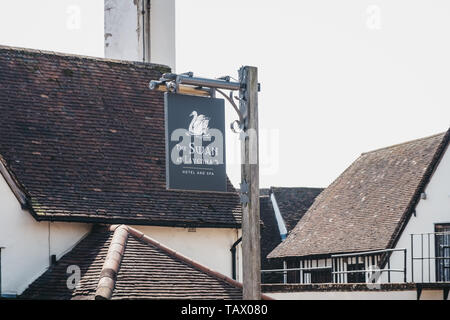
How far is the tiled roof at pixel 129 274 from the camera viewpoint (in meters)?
20.9

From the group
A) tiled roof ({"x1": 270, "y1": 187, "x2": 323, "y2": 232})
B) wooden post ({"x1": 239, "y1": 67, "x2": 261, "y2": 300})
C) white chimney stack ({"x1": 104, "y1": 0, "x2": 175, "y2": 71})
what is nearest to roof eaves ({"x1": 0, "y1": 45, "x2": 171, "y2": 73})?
white chimney stack ({"x1": 104, "y1": 0, "x2": 175, "y2": 71})

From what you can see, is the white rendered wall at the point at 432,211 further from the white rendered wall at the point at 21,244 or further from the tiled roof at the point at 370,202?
the white rendered wall at the point at 21,244

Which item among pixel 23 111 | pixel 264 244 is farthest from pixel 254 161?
pixel 264 244

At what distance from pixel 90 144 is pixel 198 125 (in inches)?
274

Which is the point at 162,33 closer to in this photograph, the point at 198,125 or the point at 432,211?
the point at 198,125

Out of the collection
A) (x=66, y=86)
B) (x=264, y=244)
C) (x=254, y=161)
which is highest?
(x=66, y=86)

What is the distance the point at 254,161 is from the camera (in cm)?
1589

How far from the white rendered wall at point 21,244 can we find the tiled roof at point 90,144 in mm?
383

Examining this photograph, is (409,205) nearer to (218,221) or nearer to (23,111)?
(218,221)

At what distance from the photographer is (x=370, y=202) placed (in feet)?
132

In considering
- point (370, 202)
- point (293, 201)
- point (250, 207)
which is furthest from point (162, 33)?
point (293, 201)

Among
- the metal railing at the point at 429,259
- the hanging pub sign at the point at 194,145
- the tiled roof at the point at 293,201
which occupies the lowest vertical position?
the metal railing at the point at 429,259

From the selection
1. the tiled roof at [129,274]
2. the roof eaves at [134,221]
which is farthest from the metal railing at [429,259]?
the tiled roof at [129,274]
